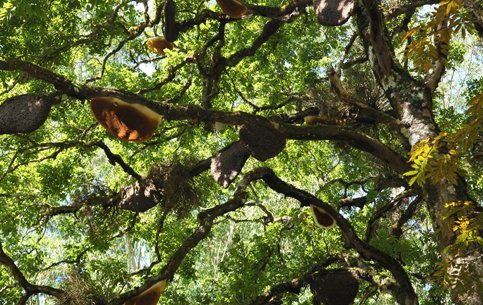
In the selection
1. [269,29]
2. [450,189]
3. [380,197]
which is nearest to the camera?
[450,189]

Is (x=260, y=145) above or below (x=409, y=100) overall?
below

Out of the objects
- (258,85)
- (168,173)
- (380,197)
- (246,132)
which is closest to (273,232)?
(380,197)

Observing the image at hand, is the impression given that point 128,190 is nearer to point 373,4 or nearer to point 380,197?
point 373,4

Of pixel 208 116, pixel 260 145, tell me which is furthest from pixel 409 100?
pixel 208 116

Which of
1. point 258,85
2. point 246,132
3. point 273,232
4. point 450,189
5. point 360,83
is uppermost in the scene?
point 258,85

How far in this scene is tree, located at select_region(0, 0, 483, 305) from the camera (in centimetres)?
409

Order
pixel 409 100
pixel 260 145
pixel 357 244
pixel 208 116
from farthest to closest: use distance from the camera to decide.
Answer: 1. pixel 357 244
2. pixel 409 100
3. pixel 260 145
4. pixel 208 116

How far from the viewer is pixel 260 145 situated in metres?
4.90

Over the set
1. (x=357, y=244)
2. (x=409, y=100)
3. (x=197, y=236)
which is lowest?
(x=197, y=236)

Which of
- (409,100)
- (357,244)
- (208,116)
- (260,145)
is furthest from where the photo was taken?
(357,244)

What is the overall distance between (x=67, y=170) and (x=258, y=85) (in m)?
3.46

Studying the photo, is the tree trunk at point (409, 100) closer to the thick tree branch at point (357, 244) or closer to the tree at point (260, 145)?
the tree at point (260, 145)

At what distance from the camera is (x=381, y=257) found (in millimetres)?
5711

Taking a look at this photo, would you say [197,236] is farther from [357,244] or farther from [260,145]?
[357,244]
